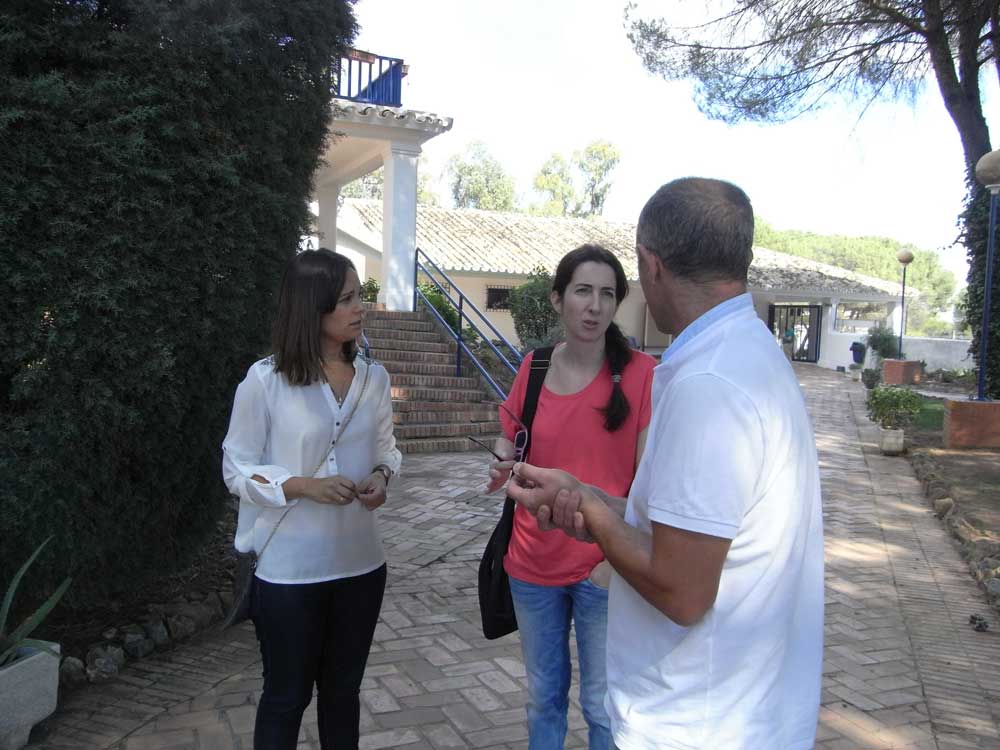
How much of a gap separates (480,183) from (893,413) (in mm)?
43450

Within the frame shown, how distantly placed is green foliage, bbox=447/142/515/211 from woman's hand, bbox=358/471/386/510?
48731 mm

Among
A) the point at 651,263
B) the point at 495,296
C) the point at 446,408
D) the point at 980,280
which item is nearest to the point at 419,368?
the point at 446,408

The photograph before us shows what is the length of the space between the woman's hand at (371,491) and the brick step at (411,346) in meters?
9.10

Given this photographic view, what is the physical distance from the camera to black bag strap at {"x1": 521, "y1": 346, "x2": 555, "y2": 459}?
2377mm

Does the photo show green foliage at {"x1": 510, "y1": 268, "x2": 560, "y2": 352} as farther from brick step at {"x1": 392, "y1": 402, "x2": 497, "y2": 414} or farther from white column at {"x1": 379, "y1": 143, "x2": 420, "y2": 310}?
brick step at {"x1": 392, "y1": 402, "x2": 497, "y2": 414}

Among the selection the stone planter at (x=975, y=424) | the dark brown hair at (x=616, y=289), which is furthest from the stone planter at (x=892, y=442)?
the dark brown hair at (x=616, y=289)

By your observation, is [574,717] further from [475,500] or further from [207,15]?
[475,500]

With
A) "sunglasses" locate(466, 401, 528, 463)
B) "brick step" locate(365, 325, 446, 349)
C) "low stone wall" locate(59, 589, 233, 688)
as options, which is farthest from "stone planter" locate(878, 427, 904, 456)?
"sunglasses" locate(466, 401, 528, 463)

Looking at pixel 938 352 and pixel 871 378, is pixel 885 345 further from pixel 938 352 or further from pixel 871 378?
pixel 938 352

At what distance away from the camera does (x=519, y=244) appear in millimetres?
22781

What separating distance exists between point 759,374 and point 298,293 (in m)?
1.48

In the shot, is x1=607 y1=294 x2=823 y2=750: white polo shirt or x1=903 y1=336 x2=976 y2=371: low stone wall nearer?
x1=607 y1=294 x2=823 y2=750: white polo shirt

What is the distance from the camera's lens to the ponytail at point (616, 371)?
2256 millimetres

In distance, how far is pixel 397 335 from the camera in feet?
39.3
